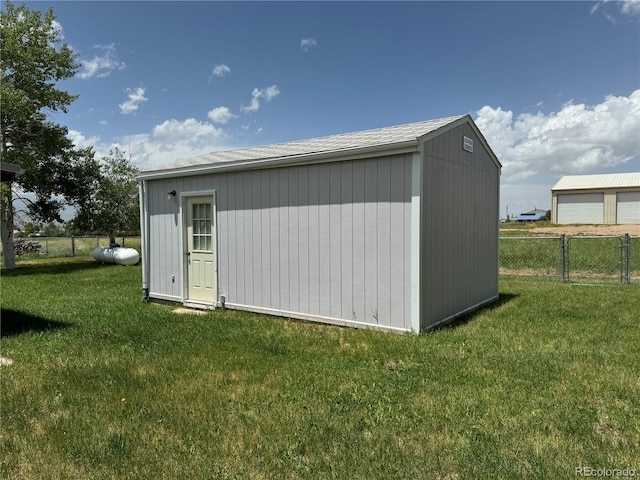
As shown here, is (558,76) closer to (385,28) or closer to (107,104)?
(385,28)

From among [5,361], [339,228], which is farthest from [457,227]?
[5,361]

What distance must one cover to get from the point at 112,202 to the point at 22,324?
13.8 metres

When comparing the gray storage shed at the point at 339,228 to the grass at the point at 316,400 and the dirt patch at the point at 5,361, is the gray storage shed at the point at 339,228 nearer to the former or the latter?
the grass at the point at 316,400

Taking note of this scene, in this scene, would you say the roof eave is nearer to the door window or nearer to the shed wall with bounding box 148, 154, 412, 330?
the shed wall with bounding box 148, 154, 412, 330

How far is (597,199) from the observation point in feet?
99.5

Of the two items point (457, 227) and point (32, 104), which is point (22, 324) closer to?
point (457, 227)

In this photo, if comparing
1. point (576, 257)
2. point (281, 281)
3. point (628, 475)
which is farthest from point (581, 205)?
point (628, 475)

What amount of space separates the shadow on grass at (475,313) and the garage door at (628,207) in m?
28.1

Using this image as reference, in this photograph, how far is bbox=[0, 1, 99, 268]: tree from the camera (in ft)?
43.7

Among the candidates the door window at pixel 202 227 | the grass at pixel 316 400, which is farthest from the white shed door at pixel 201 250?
the grass at pixel 316 400

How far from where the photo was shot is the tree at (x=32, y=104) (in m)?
13.3

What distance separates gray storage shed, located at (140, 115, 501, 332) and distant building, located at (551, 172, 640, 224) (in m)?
28.6

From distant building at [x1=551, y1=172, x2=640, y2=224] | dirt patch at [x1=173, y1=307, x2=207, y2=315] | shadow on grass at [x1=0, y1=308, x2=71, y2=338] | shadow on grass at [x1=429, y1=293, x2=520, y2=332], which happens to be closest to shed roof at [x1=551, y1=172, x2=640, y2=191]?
distant building at [x1=551, y1=172, x2=640, y2=224]

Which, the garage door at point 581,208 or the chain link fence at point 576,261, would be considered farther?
the garage door at point 581,208
